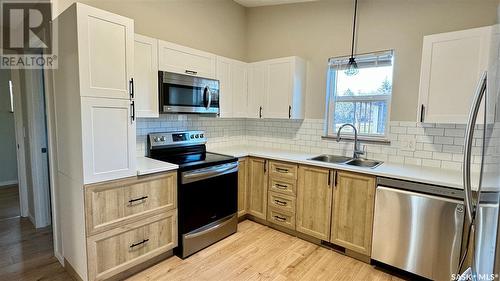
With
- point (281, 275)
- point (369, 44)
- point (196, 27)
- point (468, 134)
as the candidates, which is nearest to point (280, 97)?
point (369, 44)

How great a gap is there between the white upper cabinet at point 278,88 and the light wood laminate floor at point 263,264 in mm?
1569

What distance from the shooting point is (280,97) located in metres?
3.29

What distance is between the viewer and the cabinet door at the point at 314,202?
262 cm

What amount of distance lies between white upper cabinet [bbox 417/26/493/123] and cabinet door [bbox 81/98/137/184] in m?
2.52

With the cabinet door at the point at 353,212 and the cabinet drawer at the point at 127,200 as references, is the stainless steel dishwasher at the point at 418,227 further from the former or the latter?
the cabinet drawer at the point at 127,200

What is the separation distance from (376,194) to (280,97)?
5.35 ft

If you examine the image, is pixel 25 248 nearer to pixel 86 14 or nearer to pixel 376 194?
pixel 86 14

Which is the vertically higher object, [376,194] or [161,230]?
[376,194]

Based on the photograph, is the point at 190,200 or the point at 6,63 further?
the point at 6,63

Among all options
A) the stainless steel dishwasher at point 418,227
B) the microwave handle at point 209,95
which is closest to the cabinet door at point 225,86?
the microwave handle at point 209,95

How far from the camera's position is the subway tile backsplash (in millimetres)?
2441

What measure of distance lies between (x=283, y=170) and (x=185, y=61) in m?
1.65

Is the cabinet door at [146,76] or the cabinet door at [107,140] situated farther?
the cabinet door at [146,76]

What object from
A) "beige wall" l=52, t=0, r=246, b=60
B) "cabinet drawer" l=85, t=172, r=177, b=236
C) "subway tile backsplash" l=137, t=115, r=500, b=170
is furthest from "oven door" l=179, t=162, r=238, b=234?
"beige wall" l=52, t=0, r=246, b=60
